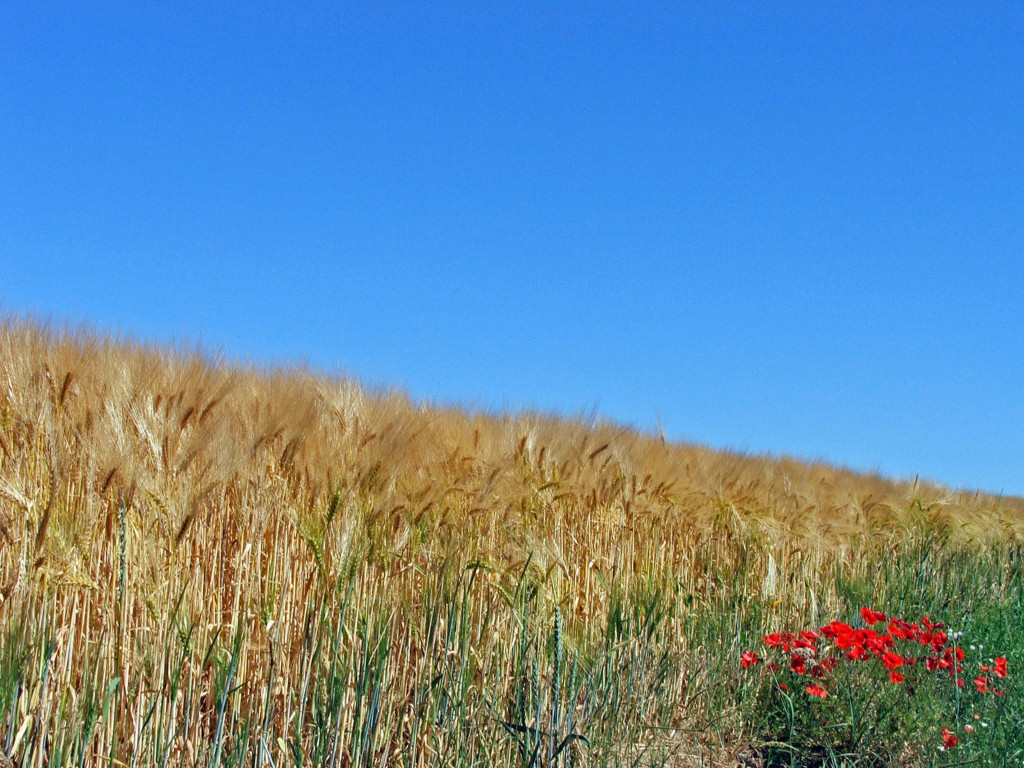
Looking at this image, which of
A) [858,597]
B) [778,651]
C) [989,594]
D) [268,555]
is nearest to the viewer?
[268,555]

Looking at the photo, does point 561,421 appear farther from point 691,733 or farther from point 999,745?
point 999,745

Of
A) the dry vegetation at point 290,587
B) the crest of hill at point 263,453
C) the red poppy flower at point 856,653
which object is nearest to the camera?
the dry vegetation at point 290,587

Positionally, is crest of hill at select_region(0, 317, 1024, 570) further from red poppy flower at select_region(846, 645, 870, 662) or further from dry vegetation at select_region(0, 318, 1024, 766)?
red poppy flower at select_region(846, 645, 870, 662)

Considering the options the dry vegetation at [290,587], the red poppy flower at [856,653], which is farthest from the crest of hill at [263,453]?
the red poppy flower at [856,653]

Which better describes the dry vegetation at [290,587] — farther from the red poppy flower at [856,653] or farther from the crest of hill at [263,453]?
the red poppy flower at [856,653]

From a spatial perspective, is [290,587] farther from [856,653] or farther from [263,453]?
[856,653]

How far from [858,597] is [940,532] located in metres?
2.84

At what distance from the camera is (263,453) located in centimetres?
260

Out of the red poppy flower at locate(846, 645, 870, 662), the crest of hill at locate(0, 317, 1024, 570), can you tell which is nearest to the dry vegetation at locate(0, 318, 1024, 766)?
the crest of hill at locate(0, 317, 1024, 570)

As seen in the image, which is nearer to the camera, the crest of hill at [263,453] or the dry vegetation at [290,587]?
the dry vegetation at [290,587]

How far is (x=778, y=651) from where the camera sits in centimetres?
387

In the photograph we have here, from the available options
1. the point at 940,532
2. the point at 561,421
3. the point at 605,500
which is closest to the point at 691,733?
the point at 605,500

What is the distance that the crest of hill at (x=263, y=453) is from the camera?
7.52 ft

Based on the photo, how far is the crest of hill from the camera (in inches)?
90.2
